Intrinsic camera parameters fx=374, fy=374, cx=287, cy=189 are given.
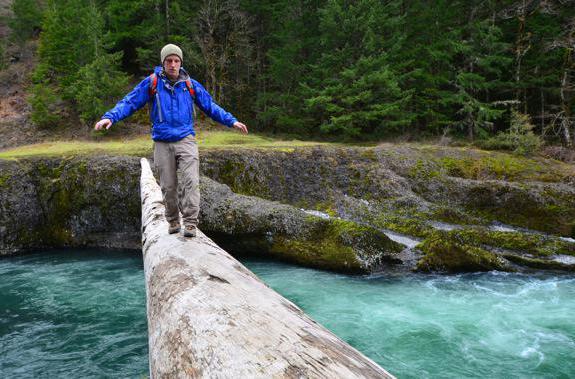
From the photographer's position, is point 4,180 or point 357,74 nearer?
point 4,180

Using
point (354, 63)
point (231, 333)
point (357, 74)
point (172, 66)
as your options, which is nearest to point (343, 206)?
point (172, 66)

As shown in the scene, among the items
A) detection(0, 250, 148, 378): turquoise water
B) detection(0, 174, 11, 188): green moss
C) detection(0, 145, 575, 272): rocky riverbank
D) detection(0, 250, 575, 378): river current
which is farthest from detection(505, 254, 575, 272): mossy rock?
detection(0, 174, 11, 188): green moss

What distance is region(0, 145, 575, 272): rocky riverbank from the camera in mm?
10484

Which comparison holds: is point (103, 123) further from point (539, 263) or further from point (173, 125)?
point (539, 263)

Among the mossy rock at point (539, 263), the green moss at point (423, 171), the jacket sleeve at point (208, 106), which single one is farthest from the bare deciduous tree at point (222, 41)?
the jacket sleeve at point (208, 106)

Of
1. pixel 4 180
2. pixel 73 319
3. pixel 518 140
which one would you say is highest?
pixel 518 140

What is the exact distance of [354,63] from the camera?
23.9m

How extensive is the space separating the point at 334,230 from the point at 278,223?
1.75 meters

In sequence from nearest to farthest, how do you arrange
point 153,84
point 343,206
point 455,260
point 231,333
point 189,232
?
point 231,333, point 189,232, point 153,84, point 455,260, point 343,206

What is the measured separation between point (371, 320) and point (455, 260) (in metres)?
3.84

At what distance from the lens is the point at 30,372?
20.1 ft

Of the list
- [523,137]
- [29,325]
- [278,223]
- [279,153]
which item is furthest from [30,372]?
[523,137]

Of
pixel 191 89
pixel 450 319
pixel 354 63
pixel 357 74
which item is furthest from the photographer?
pixel 354 63

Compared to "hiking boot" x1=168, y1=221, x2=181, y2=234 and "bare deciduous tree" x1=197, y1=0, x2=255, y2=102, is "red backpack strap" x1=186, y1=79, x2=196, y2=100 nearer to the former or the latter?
"hiking boot" x1=168, y1=221, x2=181, y2=234
